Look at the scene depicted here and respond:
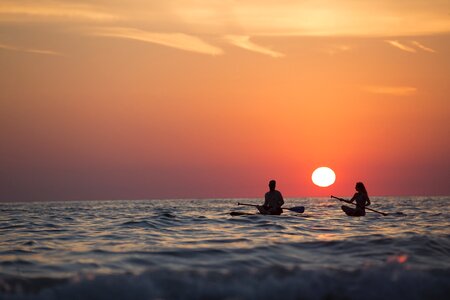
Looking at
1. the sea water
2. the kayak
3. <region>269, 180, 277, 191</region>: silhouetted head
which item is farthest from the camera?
the kayak

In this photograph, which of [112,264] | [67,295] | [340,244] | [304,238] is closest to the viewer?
[67,295]

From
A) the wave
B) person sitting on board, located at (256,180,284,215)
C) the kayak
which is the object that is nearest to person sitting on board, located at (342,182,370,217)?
the kayak

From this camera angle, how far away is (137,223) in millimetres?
21859

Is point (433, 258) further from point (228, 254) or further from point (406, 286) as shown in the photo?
point (228, 254)

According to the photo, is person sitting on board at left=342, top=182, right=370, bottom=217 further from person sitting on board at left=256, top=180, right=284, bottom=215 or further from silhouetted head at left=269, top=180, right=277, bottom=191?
silhouetted head at left=269, top=180, right=277, bottom=191

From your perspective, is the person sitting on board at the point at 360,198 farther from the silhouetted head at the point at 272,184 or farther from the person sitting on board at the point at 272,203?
the silhouetted head at the point at 272,184

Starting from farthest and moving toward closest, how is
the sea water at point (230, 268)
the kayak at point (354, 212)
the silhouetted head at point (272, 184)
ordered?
the kayak at point (354, 212), the silhouetted head at point (272, 184), the sea water at point (230, 268)

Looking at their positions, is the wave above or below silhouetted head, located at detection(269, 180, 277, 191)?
below

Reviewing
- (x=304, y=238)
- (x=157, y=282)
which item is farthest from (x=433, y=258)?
(x=157, y=282)

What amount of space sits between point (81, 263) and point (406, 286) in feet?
22.3

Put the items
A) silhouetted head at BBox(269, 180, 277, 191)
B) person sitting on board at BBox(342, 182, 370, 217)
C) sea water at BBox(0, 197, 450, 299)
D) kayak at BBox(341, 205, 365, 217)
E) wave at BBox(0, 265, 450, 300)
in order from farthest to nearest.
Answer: kayak at BBox(341, 205, 365, 217)
person sitting on board at BBox(342, 182, 370, 217)
silhouetted head at BBox(269, 180, 277, 191)
sea water at BBox(0, 197, 450, 299)
wave at BBox(0, 265, 450, 300)

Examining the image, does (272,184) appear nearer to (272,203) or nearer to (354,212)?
(272,203)

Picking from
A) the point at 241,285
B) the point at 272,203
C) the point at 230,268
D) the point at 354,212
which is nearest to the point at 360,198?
the point at 354,212

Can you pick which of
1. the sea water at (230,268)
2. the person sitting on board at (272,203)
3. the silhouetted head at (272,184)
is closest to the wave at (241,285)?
the sea water at (230,268)
